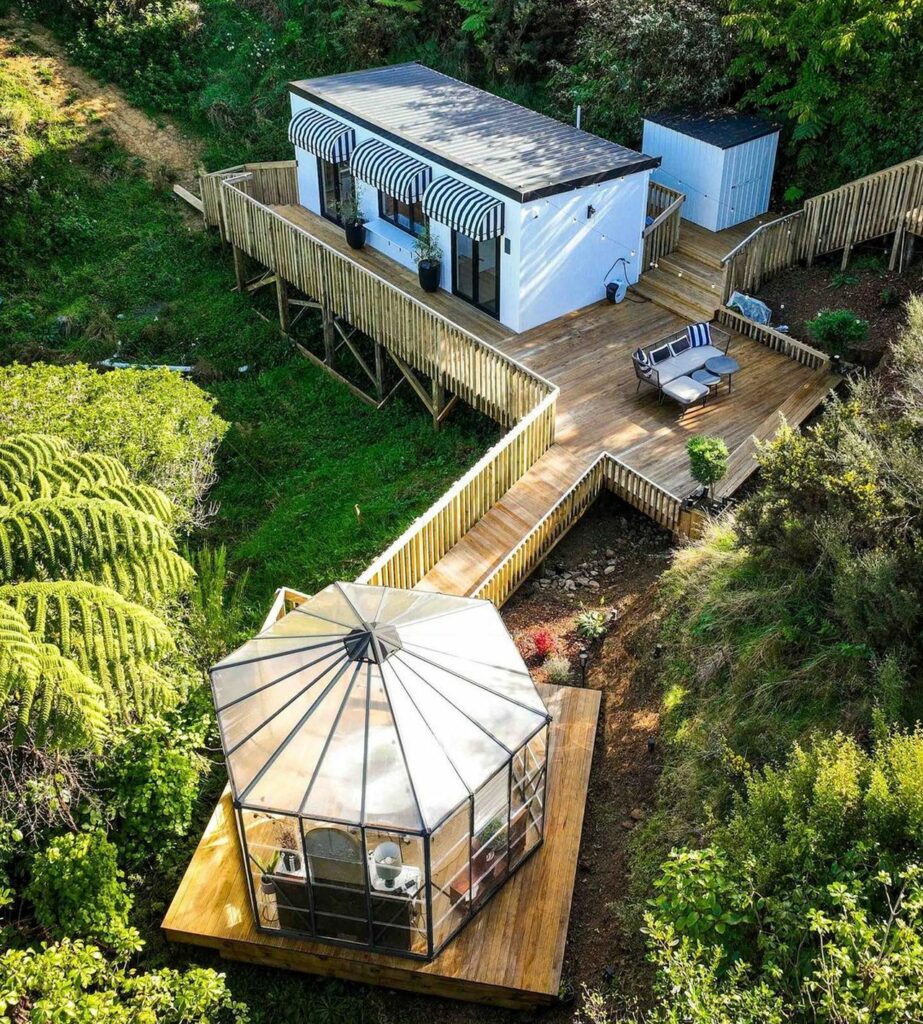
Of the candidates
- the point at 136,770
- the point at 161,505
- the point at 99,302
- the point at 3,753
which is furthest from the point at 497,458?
the point at 99,302

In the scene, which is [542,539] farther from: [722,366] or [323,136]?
[323,136]

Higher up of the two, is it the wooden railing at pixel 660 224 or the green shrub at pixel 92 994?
the wooden railing at pixel 660 224

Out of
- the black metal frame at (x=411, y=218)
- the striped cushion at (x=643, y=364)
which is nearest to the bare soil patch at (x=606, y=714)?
the striped cushion at (x=643, y=364)

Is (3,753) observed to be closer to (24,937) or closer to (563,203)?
(24,937)

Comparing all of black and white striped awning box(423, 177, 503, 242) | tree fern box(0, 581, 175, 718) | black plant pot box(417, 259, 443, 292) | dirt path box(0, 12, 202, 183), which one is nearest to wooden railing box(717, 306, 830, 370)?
black and white striped awning box(423, 177, 503, 242)

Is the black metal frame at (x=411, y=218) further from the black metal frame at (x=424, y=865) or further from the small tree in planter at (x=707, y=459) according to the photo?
the black metal frame at (x=424, y=865)

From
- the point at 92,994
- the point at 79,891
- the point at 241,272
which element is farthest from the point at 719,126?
the point at 92,994

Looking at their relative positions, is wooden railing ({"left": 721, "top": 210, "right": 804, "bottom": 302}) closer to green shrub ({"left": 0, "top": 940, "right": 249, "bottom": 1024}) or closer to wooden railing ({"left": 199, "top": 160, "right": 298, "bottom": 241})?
wooden railing ({"left": 199, "top": 160, "right": 298, "bottom": 241})

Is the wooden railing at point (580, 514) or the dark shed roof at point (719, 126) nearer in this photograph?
the wooden railing at point (580, 514)
